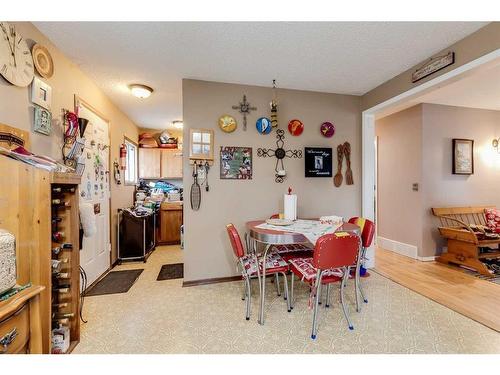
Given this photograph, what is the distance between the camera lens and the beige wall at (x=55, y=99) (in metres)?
1.63

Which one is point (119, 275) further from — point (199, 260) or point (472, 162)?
point (472, 162)

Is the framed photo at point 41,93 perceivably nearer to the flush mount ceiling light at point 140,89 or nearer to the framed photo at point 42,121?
the framed photo at point 42,121

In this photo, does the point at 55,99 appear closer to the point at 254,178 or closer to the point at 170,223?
the point at 254,178

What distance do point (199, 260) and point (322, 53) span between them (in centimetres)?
259

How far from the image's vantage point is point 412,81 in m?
2.55

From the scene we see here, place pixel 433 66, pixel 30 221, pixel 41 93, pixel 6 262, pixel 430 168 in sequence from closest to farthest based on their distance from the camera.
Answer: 1. pixel 6 262
2. pixel 30 221
3. pixel 41 93
4. pixel 433 66
5. pixel 430 168

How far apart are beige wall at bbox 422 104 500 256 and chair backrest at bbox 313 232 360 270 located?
2681mm

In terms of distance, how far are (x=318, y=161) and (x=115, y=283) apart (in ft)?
9.77

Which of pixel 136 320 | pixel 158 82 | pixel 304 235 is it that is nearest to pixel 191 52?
pixel 158 82

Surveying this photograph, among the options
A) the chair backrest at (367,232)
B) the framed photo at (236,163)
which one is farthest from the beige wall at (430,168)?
the framed photo at (236,163)

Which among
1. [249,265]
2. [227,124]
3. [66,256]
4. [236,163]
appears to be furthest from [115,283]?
[227,124]

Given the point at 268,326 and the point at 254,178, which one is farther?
the point at 254,178

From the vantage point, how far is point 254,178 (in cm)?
299
